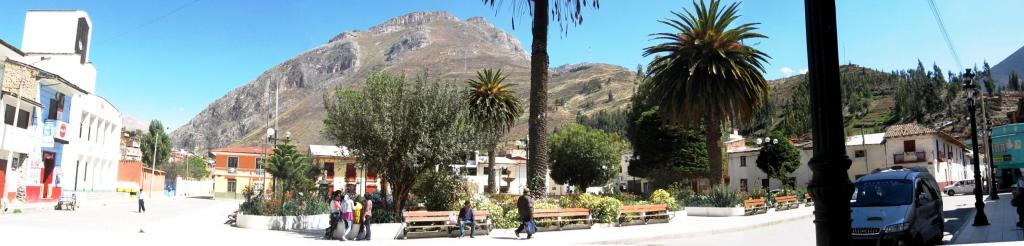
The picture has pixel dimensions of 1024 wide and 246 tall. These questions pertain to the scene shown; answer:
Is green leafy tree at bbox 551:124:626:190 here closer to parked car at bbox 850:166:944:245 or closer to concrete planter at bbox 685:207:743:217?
concrete planter at bbox 685:207:743:217

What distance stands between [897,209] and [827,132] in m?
9.51

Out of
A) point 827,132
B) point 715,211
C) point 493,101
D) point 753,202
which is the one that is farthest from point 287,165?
point 827,132

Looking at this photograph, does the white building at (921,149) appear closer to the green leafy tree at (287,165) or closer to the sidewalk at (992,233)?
the sidewalk at (992,233)

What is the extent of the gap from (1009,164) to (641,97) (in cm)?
3582

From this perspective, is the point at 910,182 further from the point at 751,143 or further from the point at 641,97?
the point at 751,143

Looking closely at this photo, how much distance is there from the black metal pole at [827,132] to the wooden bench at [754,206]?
27.2 meters

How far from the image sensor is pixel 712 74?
98.0ft

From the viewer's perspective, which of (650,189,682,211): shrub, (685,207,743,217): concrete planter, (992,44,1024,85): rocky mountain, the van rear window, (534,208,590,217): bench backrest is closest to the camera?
the van rear window

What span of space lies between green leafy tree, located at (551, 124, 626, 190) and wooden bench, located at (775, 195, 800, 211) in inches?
1179

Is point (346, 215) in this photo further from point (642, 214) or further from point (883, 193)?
point (883, 193)

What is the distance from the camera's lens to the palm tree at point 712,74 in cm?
2997

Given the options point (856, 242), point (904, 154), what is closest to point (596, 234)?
point (856, 242)

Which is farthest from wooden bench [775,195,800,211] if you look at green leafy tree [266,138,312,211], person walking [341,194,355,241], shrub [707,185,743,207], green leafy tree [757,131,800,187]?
green leafy tree [266,138,312,211]

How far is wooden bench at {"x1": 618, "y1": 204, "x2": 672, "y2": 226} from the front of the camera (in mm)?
22359
